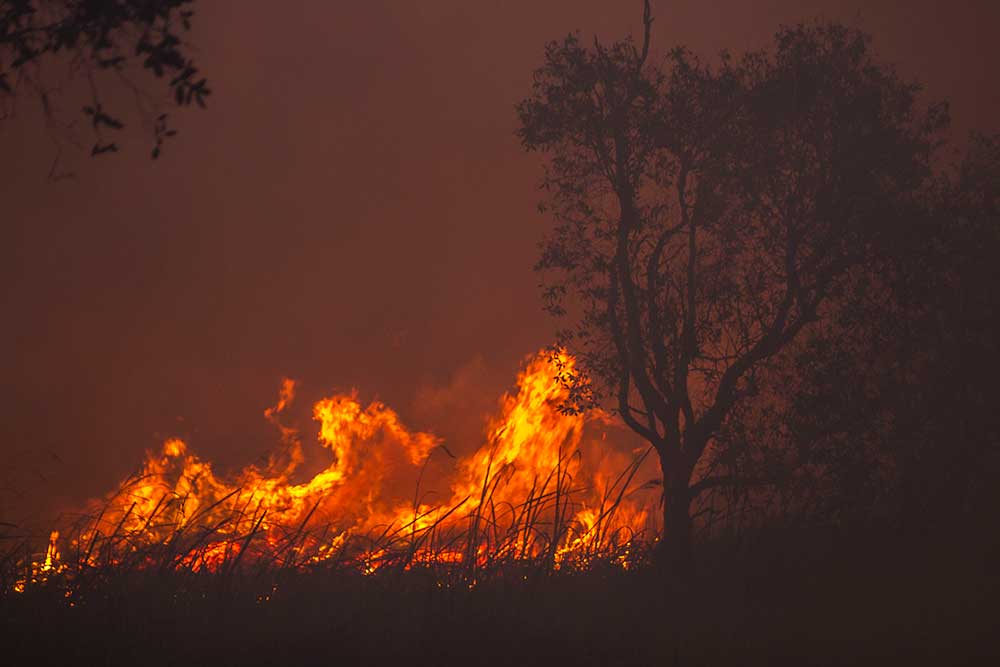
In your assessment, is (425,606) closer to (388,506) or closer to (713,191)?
(713,191)


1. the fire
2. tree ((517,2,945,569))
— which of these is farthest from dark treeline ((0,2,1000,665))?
the fire

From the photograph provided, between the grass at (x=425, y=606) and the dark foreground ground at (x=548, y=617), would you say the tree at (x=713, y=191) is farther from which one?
the grass at (x=425, y=606)

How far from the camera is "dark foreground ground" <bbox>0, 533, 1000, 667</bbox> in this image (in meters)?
9.15

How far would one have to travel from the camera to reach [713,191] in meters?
19.1

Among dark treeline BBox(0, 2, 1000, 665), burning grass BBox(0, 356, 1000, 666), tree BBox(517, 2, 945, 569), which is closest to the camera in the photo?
burning grass BBox(0, 356, 1000, 666)

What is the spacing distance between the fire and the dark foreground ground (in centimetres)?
39

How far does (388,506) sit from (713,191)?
68.9 feet

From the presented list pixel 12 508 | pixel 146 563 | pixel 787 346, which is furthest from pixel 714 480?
pixel 12 508

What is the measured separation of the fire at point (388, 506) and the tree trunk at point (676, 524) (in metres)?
0.54

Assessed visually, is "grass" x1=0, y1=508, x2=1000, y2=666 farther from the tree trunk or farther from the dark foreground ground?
the tree trunk

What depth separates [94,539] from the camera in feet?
31.1

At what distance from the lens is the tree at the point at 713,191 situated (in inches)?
720

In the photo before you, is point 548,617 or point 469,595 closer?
point 469,595

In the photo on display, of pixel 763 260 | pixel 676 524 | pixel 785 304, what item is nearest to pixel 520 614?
pixel 676 524
